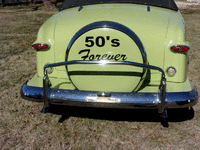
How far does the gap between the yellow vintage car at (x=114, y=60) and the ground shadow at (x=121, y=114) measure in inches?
23.4

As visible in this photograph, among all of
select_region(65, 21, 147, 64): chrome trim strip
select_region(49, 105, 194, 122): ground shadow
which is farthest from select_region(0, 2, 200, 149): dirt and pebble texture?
select_region(65, 21, 147, 64): chrome trim strip

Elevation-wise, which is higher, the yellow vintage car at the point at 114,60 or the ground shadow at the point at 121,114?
the yellow vintage car at the point at 114,60

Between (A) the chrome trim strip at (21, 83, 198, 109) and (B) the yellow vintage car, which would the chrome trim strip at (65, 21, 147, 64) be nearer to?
(B) the yellow vintage car

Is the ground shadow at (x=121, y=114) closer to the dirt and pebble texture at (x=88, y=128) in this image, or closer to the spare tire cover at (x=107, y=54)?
the dirt and pebble texture at (x=88, y=128)

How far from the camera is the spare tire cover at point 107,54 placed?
2.36 metres

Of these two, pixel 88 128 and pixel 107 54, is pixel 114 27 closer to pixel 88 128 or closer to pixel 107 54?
pixel 107 54

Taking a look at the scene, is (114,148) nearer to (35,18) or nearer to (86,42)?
(86,42)

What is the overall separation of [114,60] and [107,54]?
0.10 metres

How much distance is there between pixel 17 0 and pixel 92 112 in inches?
503

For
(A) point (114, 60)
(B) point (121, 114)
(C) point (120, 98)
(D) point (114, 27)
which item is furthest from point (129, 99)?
(B) point (121, 114)

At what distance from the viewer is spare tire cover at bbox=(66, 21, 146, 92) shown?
2359 mm

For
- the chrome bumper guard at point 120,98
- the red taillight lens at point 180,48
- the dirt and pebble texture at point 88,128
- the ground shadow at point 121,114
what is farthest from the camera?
the ground shadow at point 121,114

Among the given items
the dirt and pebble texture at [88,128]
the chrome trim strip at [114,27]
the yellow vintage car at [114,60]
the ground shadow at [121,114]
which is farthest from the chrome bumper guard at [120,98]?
the ground shadow at [121,114]

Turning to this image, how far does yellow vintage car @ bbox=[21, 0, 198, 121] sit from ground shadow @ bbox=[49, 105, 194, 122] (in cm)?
59
